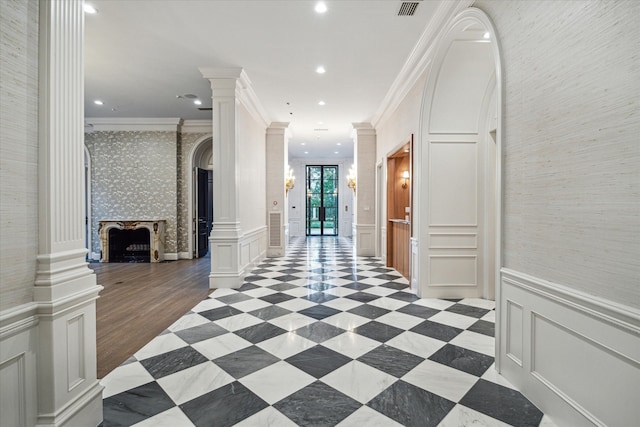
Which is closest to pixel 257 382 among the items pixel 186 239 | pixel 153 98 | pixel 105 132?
pixel 153 98

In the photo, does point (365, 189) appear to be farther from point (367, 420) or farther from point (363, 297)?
point (367, 420)

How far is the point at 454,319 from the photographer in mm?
3668

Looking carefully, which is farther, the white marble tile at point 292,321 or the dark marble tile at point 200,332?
the white marble tile at point 292,321

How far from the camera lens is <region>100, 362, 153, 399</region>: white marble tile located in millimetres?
2250

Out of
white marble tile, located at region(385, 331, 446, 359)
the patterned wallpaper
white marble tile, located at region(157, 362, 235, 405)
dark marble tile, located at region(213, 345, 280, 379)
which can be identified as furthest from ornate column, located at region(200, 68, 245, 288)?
the patterned wallpaper

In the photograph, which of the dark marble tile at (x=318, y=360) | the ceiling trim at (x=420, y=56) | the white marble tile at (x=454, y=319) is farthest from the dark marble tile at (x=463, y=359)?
the ceiling trim at (x=420, y=56)

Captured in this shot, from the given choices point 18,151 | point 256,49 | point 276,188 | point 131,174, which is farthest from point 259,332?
point 131,174

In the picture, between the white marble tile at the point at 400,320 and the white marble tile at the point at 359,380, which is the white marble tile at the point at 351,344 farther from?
the white marble tile at the point at 400,320

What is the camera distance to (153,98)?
6586 mm

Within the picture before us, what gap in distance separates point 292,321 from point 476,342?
1.90 meters

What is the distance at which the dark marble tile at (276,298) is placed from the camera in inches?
173

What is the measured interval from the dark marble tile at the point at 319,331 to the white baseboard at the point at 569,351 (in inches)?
59.4

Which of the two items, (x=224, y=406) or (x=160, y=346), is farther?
(x=160, y=346)

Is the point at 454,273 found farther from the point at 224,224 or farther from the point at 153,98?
the point at 153,98
